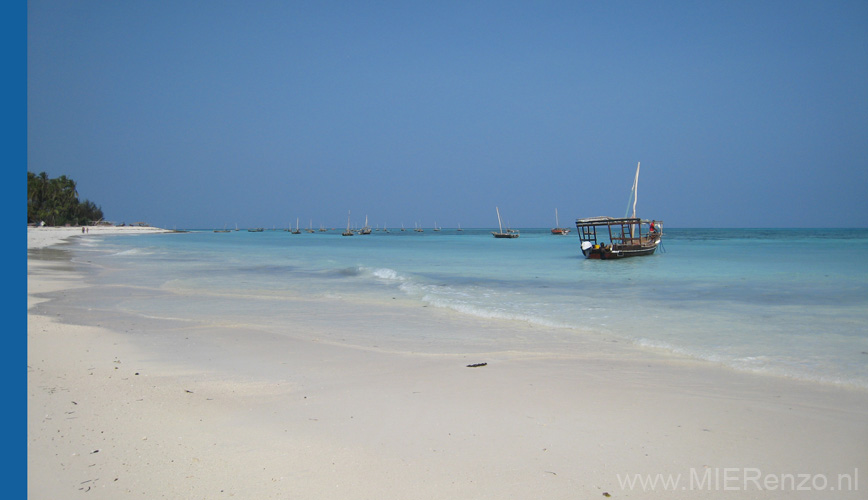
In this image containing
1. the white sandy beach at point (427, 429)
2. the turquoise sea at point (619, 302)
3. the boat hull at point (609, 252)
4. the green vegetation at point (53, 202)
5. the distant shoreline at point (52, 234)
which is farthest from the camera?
the green vegetation at point (53, 202)

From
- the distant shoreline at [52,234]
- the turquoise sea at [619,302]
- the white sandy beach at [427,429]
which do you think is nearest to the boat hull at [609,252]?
the turquoise sea at [619,302]

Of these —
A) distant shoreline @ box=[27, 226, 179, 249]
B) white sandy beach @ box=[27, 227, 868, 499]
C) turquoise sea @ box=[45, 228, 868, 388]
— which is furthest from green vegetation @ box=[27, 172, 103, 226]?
white sandy beach @ box=[27, 227, 868, 499]

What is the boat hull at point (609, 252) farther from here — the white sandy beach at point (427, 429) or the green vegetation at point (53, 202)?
the green vegetation at point (53, 202)

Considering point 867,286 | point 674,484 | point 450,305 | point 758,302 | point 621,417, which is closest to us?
point 674,484

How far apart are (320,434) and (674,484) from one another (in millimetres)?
2532

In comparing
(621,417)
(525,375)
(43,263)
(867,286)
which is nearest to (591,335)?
(525,375)

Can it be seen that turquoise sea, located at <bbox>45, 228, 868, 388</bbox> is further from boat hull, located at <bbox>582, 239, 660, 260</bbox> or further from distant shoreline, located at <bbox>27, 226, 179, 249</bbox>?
distant shoreline, located at <bbox>27, 226, 179, 249</bbox>

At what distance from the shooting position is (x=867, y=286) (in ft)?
51.6

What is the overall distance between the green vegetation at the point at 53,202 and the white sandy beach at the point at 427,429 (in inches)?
3204

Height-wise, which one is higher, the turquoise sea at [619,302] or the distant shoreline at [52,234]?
the distant shoreline at [52,234]

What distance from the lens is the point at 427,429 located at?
4.03m

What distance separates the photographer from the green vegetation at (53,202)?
72.9m

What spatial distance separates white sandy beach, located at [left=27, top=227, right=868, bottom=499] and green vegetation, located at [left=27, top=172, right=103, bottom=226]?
81.4m

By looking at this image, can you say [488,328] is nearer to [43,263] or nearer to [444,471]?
[444,471]
